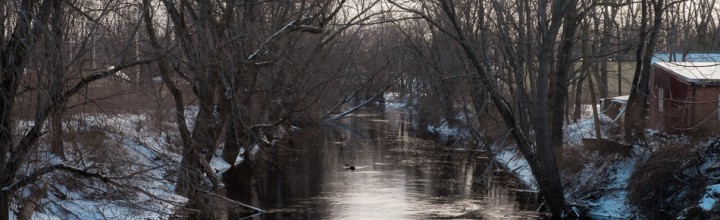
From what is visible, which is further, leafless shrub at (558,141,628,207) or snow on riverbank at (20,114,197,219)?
leafless shrub at (558,141,628,207)

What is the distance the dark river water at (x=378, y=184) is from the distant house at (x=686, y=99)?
437 cm

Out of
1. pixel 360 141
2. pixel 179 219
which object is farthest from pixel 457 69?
pixel 179 219

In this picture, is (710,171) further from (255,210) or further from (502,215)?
(255,210)

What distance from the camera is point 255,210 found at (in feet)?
61.5

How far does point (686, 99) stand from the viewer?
78.6 feet

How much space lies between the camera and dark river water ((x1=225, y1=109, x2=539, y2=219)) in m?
18.8

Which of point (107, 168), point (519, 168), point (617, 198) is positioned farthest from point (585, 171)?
point (107, 168)

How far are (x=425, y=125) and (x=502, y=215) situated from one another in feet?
95.0

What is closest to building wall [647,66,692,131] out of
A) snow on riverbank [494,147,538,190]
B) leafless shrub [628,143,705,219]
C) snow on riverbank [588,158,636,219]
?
snow on riverbank [588,158,636,219]

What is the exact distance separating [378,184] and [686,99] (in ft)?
30.1

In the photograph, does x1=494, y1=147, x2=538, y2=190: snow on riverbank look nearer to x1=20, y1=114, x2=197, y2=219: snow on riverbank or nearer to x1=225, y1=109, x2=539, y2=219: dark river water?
x1=225, y1=109, x2=539, y2=219: dark river water

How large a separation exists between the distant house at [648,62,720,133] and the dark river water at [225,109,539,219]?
14.3ft

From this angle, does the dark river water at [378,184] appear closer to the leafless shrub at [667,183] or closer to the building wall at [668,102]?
the leafless shrub at [667,183]

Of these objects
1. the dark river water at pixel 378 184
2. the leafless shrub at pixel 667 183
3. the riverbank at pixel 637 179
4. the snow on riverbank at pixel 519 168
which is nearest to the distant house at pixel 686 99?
the riverbank at pixel 637 179
